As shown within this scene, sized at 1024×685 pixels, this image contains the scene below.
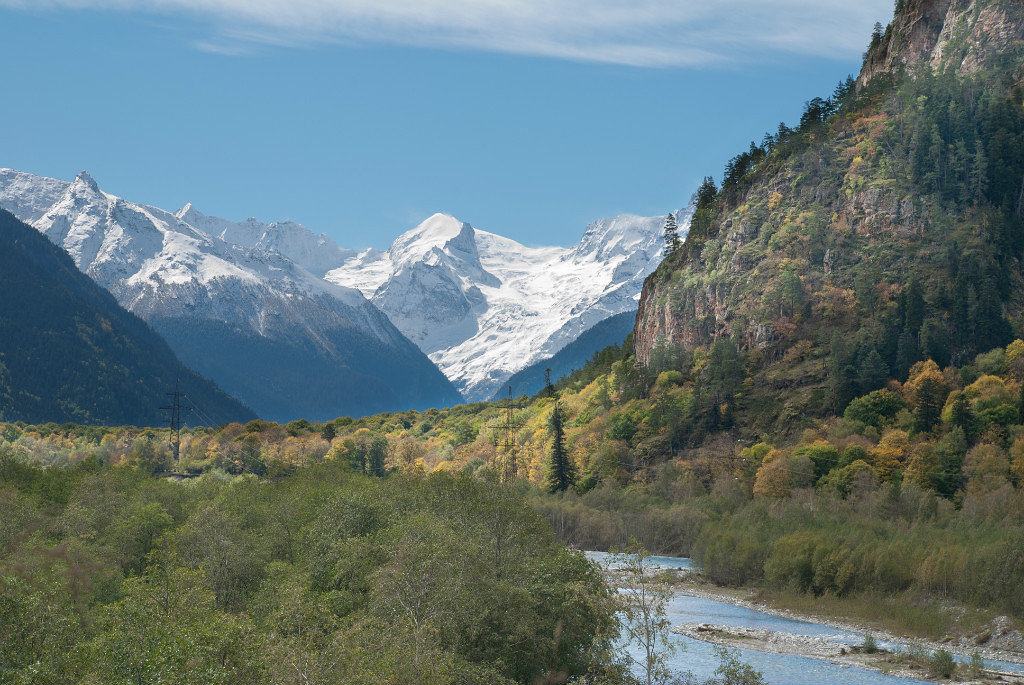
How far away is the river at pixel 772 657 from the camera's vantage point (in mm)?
87500

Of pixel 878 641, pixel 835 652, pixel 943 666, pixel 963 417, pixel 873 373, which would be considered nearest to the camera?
pixel 943 666

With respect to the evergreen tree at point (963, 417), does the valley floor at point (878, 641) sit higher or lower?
lower

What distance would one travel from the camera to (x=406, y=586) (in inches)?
2707

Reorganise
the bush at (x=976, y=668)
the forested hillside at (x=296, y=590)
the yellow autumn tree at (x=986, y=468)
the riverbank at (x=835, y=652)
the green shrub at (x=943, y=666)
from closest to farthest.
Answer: the forested hillside at (x=296, y=590) < the bush at (x=976, y=668) < the riverbank at (x=835, y=652) < the green shrub at (x=943, y=666) < the yellow autumn tree at (x=986, y=468)

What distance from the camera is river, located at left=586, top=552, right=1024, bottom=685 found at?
8750cm

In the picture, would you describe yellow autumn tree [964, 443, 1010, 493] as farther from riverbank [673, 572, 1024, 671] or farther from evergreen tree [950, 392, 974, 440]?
riverbank [673, 572, 1024, 671]

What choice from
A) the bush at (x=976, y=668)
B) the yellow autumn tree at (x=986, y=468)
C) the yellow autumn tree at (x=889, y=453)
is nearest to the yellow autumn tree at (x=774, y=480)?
the yellow autumn tree at (x=889, y=453)

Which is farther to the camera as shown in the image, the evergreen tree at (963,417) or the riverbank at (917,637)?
the evergreen tree at (963,417)

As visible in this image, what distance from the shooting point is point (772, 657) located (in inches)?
3809

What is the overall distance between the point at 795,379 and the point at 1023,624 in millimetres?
101071

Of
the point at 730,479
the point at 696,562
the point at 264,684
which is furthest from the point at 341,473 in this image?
the point at 264,684

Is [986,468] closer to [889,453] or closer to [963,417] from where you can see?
[963,417]

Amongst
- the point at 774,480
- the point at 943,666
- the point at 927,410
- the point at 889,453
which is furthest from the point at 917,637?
the point at 927,410

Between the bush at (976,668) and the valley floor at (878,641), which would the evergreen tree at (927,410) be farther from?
the bush at (976,668)
